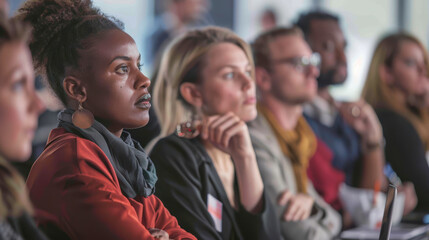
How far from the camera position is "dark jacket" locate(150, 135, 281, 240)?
1291 millimetres

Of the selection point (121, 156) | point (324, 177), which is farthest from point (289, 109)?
point (121, 156)

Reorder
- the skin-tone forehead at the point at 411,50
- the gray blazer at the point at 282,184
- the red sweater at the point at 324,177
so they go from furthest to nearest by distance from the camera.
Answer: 1. the skin-tone forehead at the point at 411,50
2. the red sweater at the point at 324,177
3. the gray blazer at the point at 282,184

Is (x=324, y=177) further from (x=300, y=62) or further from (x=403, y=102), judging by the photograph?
(x=403, y=102)

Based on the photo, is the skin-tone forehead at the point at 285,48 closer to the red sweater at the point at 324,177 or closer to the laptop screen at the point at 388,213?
the red sweater at the point at 324,177

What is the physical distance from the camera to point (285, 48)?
84.5 inches

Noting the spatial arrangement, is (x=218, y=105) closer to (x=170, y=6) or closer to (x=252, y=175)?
(x=252, y=175)

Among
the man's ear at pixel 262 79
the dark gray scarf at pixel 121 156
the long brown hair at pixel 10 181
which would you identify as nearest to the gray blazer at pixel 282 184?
the man's ear at pixel 262 79

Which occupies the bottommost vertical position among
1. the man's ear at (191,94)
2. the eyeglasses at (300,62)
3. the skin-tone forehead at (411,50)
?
the skin-tone forehead at (411,50)

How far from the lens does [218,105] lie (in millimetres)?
1506

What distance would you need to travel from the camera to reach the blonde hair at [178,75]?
1481 mm

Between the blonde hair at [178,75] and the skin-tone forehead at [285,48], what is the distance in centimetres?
66

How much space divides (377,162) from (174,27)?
6.38 ft

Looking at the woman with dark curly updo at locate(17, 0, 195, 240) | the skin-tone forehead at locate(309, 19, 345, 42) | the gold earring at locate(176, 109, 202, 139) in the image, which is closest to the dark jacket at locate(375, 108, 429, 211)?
the skin-tone forehead at locate(309, 19, 345, 42)

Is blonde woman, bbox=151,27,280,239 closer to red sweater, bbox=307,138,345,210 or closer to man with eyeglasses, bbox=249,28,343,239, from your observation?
man with eyeglasses, bbox=249,28,343,239
